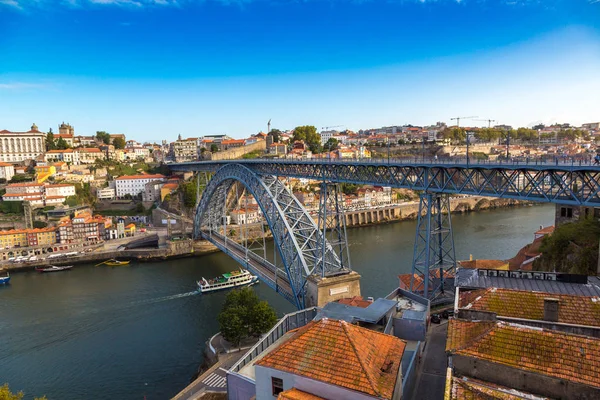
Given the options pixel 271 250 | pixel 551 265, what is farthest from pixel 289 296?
pixel 271 250

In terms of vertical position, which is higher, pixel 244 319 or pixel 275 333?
pixel 275 333

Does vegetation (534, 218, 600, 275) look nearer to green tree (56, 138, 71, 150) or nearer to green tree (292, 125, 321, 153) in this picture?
green tree (292, 125, 321, 153)

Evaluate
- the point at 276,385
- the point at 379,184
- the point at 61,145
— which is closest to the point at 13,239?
the point at 61,145

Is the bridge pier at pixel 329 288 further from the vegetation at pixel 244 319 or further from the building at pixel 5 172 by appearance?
the building at pixel 5 172

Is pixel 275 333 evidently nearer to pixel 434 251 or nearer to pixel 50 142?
pixel 434 251

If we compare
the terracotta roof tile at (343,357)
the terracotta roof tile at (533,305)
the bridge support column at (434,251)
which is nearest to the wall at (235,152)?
the bridge support column at (434,251)

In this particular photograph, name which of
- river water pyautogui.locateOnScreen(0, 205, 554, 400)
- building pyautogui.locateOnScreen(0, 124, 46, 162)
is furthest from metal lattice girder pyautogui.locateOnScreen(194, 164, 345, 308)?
building pyautogui.locateOnScreen(0, 124, 46, 162)
